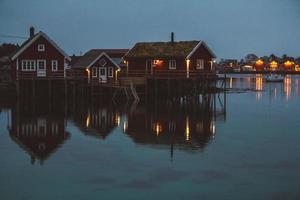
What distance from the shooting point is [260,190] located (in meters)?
15.8

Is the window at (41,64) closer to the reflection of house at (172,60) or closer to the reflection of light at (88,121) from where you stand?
the reflection of house at (172,60)

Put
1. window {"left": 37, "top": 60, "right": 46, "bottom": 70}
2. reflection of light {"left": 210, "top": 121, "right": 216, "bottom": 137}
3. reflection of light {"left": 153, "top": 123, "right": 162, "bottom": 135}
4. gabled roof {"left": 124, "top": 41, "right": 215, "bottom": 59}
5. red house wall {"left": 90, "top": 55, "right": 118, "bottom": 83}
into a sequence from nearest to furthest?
reflection of light {"left": 153, "top": 123, "right": 162, "bottom": 135}, reflection of light {"left": 210, "top": 121, "right": 216, "bottom": 137}, window {"left": 37, "top": 60, "right": 46, "bottom": 70}, gabled roof {"left": 124, "top": 41, "right": 215, "bottom": 59}, red house wall {"left": 90, "top": 55, "right": 118, "bottom": 83}

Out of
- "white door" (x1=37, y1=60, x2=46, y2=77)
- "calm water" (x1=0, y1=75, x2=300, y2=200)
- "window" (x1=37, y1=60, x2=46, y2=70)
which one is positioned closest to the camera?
"calm water" (x1=0, y1=75, x2=300, y2=200)

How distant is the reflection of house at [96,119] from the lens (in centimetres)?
2909

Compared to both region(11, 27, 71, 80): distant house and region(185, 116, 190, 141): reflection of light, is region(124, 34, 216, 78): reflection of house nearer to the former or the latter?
region(11, 27, 71, 80): distant house

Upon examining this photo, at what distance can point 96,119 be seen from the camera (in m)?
35.1

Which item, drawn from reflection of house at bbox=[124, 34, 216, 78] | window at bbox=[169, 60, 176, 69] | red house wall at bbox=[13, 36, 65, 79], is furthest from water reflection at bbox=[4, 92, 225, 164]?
window at bbox=[169, 60, 176, 69]

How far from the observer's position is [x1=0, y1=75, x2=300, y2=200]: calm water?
1591cm

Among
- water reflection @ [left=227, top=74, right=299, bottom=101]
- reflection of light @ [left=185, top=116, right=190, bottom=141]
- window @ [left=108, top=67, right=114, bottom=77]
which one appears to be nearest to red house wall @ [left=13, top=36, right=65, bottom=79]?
window @ [left=108, top=67, right=114, bottom=77]

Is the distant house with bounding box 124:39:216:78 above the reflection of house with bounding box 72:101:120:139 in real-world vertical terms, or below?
above

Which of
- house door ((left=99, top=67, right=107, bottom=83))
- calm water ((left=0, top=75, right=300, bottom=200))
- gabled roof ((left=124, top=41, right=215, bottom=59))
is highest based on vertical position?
gabled roof ((left=124, top=41, right=215, bottom=59))

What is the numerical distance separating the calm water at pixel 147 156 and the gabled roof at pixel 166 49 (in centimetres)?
1613

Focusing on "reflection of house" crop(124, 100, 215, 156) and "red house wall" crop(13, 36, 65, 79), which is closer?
"reflection of house" crop(124, 100, 215, 156)

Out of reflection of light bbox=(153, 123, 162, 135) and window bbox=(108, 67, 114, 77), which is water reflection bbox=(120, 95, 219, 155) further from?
window bbox=(108, 67, 114, 77)
